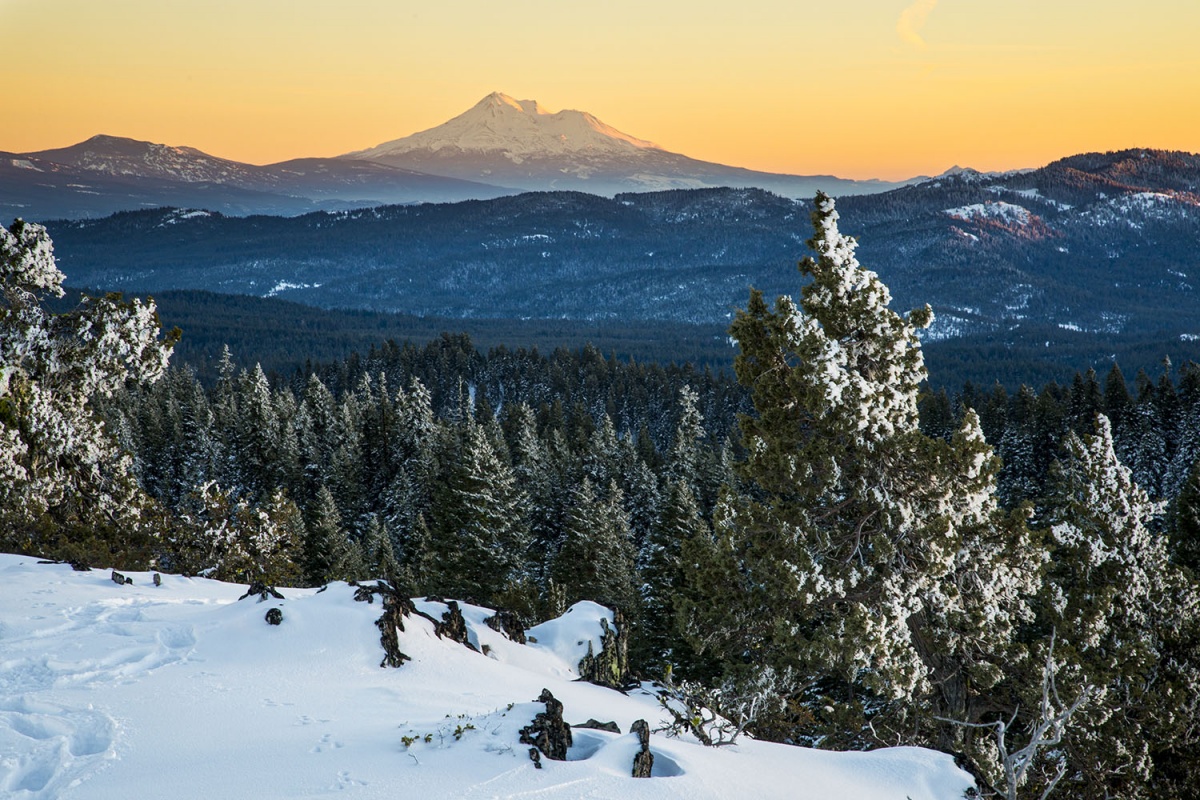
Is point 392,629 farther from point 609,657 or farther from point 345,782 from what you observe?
point 609,657

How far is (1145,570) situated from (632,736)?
15556 millimetres

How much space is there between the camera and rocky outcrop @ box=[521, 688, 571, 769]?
29.6 ft

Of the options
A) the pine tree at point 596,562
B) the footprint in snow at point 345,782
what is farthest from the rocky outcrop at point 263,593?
the pine tree at point 596,562

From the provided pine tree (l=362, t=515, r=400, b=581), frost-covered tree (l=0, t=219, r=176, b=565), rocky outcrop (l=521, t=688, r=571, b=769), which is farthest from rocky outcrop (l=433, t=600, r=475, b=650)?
pine tree (l=362, t=515, r=400, b=581)

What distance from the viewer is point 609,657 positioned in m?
19.1

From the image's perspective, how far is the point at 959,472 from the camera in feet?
47.4

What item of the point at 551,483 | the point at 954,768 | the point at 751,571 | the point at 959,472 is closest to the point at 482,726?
the point at 954,768

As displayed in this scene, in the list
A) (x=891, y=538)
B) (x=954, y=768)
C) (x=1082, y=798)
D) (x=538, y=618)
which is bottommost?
(x=538, y=618)

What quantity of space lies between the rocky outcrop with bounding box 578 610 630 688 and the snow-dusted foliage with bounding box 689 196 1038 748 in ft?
11.7

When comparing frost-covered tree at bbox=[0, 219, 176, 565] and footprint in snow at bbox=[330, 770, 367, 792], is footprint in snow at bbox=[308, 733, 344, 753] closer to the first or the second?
footprint in snow at bbox=[330, 770, 367, 792]

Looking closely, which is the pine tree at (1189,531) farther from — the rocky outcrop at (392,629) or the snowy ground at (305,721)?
the rocky outcrop at (392,629)

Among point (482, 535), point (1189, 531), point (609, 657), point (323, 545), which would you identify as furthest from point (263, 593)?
point (323, 545)

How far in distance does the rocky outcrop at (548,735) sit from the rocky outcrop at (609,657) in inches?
314

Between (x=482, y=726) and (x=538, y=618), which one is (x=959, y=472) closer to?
(x=482, y=726)
